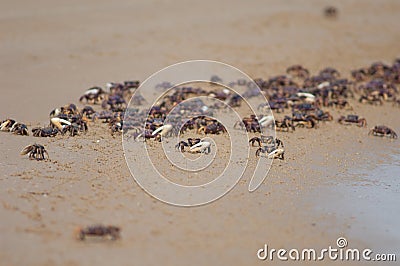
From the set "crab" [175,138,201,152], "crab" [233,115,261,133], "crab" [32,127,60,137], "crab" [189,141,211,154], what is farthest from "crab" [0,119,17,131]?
"crab" [233,115,261,133]

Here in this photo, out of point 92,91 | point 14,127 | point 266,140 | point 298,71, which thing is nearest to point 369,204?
point 266,140

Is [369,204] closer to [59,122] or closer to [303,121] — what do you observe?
A: [303,121]

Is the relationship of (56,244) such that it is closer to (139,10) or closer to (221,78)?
(221,78)

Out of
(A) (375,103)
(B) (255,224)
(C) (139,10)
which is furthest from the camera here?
(C) (139,10)

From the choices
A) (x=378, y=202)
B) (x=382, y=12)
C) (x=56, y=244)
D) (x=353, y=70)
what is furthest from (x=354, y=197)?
(x=382, y=12)

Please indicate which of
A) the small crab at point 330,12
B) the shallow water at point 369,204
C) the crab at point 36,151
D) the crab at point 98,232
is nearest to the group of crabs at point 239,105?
the crab at point 36,151

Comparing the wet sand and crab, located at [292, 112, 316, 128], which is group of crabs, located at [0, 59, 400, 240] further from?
the wet sand
